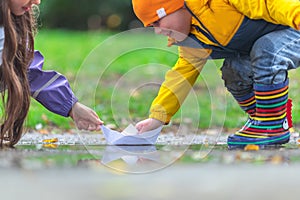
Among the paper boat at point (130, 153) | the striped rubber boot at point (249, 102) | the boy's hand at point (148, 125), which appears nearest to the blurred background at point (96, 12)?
the striped rubber boot at point (249, 102)

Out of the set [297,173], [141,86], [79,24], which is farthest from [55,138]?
[79,24]

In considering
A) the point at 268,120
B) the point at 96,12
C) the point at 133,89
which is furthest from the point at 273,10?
the point at 96,12

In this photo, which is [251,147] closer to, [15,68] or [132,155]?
[132,155]

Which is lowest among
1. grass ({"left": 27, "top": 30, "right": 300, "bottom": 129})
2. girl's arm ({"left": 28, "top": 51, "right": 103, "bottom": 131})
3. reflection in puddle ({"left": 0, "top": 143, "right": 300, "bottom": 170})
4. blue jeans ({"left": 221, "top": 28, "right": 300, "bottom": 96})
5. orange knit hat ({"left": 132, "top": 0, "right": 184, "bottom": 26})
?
grass ({"left": 27, "top": 30, "right": 300, "bottom": 129})

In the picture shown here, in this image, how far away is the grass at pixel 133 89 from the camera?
363 cm

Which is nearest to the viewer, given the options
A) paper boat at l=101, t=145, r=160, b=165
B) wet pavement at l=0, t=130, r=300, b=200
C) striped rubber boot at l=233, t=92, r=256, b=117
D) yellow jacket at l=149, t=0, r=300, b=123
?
wet pavement at l=0, t=130, r=300, b=200

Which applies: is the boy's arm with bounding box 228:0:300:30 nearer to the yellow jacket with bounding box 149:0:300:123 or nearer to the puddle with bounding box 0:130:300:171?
the yellow jacket with bounding box 149:0:300:123

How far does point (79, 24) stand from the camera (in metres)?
12.8

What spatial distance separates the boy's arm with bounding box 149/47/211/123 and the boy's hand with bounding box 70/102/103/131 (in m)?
0.28

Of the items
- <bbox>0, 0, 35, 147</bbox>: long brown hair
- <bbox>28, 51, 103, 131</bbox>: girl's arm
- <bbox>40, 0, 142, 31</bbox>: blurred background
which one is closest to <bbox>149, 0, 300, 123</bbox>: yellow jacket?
<bbox>28, 51, 103, 131</bbox>: girl's arm

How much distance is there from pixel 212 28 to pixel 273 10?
0.89 ft

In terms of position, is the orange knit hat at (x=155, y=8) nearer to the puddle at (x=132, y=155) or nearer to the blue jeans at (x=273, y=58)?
the blue jeans at (x=273, y=58)

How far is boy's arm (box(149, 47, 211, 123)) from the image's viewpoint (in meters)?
3.30

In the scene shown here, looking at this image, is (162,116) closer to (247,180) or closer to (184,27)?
(184,27)
